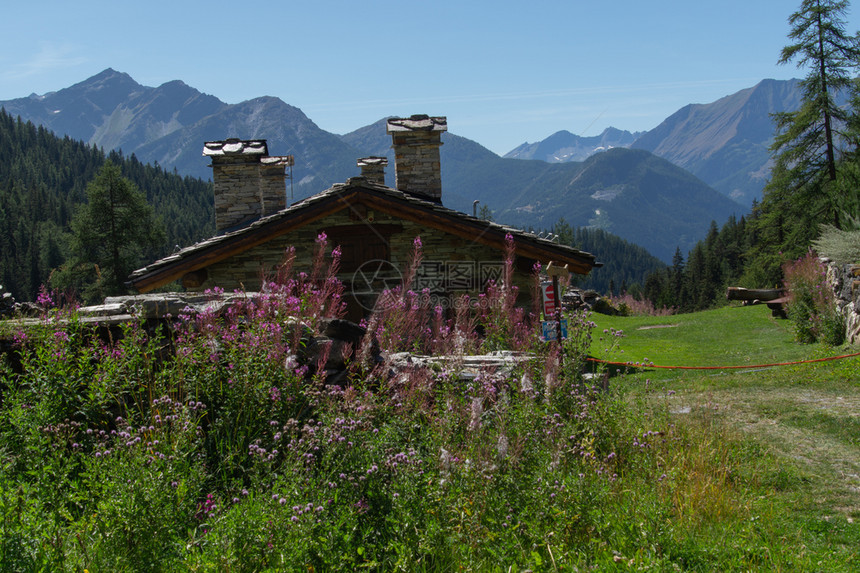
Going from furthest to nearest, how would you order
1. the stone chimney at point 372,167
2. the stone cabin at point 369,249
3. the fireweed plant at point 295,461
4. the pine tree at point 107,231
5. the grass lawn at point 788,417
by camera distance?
1. the pine tree at point 107,231
2. the stone chimney at point 372,167
3. the stone cabin at point 369,249
4. the grass lawn at point 788,417
5. the fireweed plant at point 295,461

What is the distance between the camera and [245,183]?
16.6m

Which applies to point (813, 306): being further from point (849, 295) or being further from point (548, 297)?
point (548, 297)

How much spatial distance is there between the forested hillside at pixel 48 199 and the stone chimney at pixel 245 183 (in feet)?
195

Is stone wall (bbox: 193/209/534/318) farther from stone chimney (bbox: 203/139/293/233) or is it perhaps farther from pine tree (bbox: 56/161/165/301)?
pine tree (bbox: 56/161/165/301)

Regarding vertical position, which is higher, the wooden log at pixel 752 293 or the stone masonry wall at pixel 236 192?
the stone masonry wall at pixel 236 192

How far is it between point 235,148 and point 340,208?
18.8 feet

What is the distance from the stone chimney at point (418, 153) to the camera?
14875 millimetres

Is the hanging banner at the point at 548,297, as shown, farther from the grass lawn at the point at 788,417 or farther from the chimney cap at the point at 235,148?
the chimney cap at the point at 235,148

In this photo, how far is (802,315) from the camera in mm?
13898

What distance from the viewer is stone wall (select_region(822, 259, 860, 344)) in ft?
37.7

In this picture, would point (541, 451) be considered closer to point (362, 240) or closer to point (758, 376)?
point (758, 376)

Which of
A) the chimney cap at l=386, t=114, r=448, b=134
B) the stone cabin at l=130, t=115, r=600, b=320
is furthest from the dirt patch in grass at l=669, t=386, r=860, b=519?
the chimney cap at l=386, t=114, r=448, b=134

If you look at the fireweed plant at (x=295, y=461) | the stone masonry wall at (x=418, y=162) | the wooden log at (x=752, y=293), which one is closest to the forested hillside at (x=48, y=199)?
the stone masonry wall at (x=418, y=162)

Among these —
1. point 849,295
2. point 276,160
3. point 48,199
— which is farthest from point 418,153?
point 48,199
